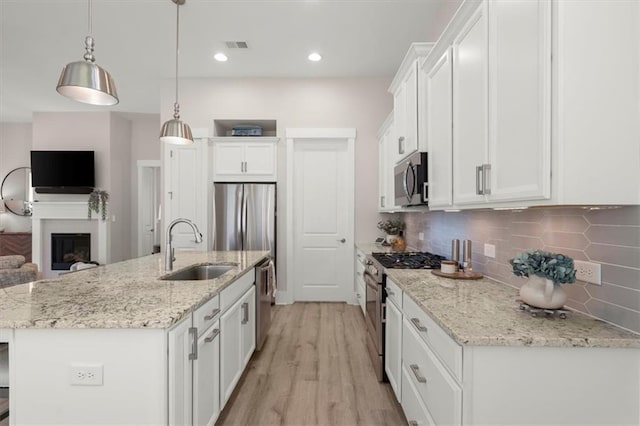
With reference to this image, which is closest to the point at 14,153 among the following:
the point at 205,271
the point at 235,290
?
the point at 205,271

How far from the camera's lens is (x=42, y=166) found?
5.81 metres

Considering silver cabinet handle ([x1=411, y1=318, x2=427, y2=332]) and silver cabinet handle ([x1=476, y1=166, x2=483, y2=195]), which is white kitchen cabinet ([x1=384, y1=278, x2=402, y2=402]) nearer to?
silver cabinet handle ([x1=411, y1=318, x2=427, y2=332])

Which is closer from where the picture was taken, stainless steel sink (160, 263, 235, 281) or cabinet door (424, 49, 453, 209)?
cabinet door (424, 49, 453, 209)

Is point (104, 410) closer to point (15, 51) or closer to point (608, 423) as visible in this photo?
point (608, 423)

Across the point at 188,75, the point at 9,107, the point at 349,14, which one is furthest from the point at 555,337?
the point at 9,107

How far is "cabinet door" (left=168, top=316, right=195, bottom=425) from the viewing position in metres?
1.19

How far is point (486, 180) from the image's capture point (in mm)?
1457

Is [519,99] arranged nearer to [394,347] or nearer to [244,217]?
[394,347]

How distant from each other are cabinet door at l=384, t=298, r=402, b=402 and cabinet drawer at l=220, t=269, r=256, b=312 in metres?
1.04

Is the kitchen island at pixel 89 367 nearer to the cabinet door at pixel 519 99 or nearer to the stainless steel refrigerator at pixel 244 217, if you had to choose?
the cabinet door at pixel 519 99

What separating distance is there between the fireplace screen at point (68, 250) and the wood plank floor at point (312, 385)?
485 cm

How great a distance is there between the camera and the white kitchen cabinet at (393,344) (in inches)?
74.7

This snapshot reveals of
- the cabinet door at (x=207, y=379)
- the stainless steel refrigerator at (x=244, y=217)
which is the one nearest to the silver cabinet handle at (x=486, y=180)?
the cabinet door at (x=207, y=379)

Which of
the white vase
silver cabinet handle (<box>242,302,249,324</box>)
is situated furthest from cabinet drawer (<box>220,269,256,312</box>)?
the white vase
